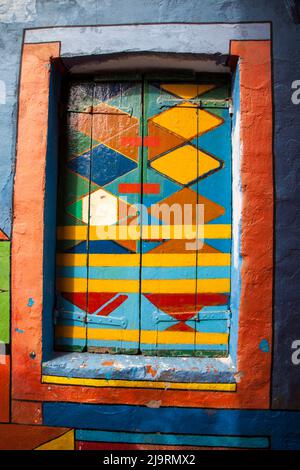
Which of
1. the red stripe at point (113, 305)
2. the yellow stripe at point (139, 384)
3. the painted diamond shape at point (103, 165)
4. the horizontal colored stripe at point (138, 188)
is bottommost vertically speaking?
the yellow stripe at point (139, 384)

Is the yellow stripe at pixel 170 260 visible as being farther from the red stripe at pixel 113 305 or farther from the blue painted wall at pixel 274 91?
the blue painted wall at pixel 274 91

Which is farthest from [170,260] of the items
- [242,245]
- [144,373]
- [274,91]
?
[274,91]

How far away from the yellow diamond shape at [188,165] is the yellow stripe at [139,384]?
137 cm

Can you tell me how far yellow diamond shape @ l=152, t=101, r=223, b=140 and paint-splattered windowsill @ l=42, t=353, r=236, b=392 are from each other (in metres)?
1.57

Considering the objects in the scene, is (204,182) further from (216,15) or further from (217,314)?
(216,15)

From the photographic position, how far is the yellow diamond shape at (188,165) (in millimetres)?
2121

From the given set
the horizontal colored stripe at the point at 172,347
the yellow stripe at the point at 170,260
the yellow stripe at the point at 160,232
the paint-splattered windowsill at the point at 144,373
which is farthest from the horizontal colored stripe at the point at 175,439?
the yellow stripe at the point at 160,232

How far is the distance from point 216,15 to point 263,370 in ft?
7.71

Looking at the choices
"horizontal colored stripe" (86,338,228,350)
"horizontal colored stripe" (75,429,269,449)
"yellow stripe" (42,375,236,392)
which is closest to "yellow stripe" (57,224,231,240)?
"horizontal colored stripe" (86,338,228,350)

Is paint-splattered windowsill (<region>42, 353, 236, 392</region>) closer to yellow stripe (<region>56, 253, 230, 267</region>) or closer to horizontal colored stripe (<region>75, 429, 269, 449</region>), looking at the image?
horizontal colored stripe (<region>75, 429, 269, 449</region>)

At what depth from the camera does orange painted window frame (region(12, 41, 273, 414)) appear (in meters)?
1.93

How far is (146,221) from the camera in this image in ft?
6.96

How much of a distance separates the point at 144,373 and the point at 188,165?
1445 mm
